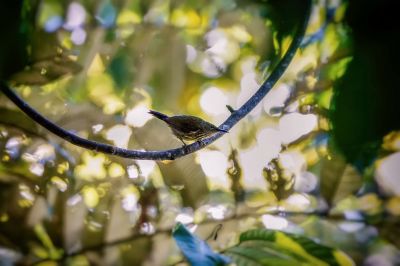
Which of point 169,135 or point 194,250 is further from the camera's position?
point 169,135

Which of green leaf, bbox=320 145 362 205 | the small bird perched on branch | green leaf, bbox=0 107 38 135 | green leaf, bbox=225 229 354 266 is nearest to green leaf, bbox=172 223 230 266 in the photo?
green leaf, bbox=225 229 354 266

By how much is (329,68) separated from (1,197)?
997 mm

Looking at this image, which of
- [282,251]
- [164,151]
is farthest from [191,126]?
[282,251]

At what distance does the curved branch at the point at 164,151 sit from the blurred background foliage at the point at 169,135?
5 cm

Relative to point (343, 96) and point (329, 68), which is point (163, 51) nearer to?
point (329, 68)

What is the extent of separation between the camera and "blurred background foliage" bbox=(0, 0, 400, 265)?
3.46ft

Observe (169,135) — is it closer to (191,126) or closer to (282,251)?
Result: (191,126)

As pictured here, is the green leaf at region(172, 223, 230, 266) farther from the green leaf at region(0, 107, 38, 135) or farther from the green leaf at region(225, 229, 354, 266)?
the green leaf at region(0, 107, 38, 135)

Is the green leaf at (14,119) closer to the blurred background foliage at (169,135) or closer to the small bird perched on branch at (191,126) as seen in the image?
the blurred background foliage at (169,135)

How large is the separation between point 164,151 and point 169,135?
25 cm

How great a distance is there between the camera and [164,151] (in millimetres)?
934

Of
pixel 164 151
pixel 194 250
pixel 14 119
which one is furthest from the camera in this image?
pixel 14 119

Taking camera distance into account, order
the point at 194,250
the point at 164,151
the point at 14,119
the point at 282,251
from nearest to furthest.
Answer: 1. the point at 194,250
2. the point at 282,251
3. the point at 164,151
4. the point at 14,119

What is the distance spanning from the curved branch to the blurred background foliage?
0.05 meters
